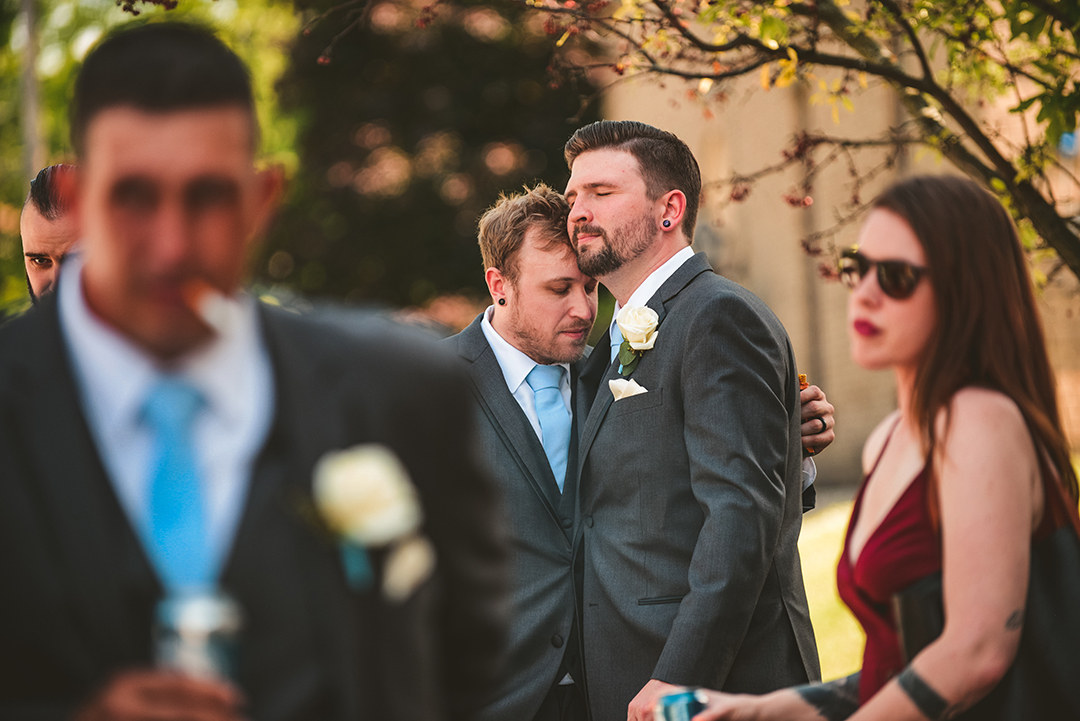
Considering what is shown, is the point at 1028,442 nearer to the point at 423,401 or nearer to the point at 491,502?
the point at 491,502

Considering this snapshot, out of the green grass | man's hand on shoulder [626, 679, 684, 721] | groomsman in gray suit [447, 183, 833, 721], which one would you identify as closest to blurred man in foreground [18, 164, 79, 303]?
groomsman in gray suit [447, 183, 833, 721]

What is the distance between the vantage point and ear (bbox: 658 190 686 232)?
152 inches

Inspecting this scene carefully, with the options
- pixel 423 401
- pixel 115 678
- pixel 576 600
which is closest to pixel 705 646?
pixel 576 600

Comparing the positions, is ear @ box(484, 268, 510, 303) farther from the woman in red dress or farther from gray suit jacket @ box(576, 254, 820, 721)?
the woman in red dress

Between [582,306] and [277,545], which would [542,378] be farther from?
[277,545]

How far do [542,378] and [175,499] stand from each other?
9.04 ft

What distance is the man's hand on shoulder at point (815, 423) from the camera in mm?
3883

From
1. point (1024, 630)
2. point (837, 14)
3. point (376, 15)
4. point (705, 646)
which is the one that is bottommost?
point (705, 646)

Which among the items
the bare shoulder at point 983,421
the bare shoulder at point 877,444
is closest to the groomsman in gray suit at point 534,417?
the bare shoulder at point 877,444

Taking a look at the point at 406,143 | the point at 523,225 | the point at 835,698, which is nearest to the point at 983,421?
the point at 835,698

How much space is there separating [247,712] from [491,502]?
56cm

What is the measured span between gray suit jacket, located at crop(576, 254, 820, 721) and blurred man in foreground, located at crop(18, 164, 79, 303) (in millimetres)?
1904

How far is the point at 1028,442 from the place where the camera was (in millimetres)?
1983

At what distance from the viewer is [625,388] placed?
355cm
